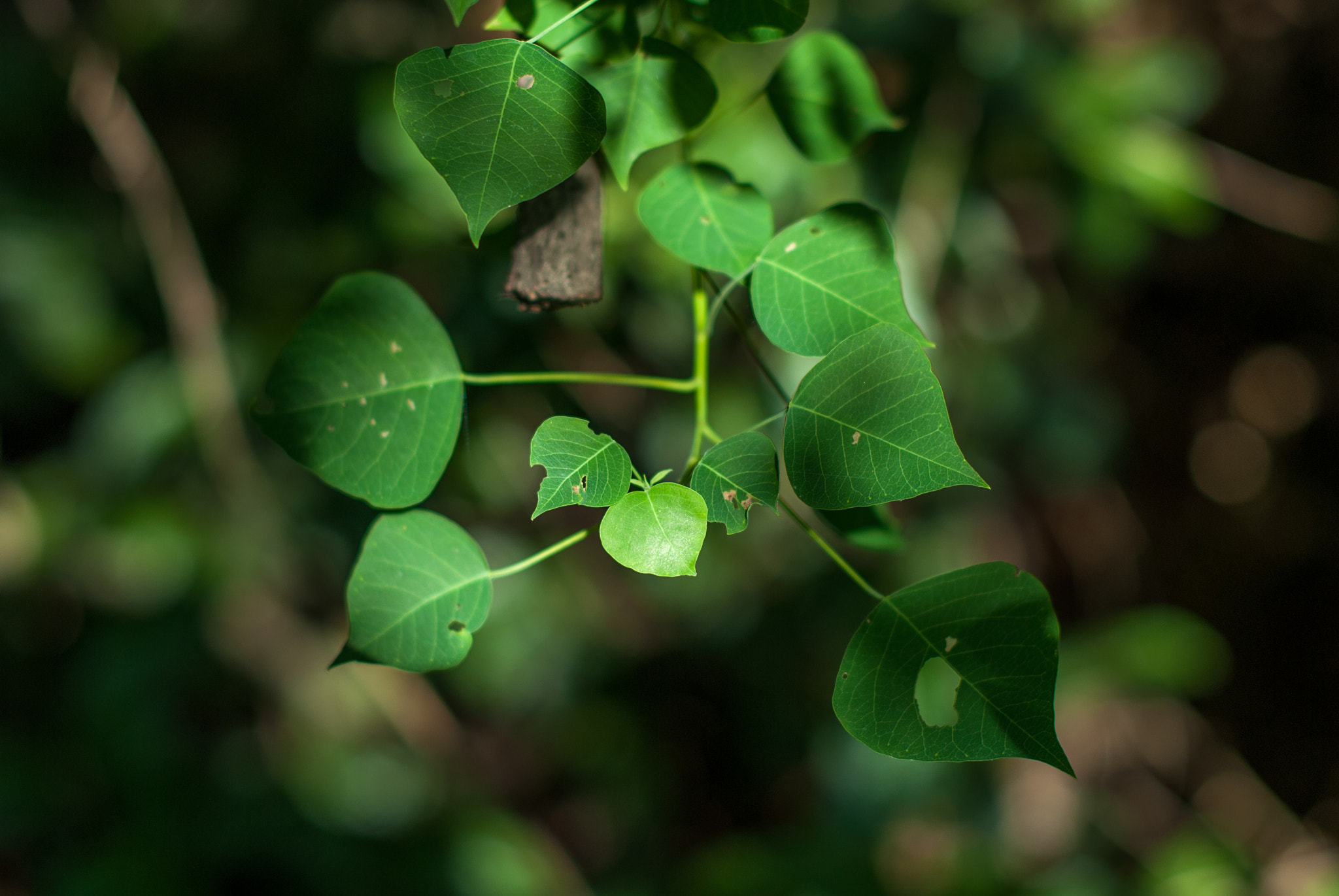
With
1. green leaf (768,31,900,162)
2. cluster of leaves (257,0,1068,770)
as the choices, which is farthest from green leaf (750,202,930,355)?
green leaf (768,31,900,162)

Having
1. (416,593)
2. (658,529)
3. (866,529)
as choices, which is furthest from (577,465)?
(866,529)

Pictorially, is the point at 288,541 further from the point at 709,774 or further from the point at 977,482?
the point at 977,482

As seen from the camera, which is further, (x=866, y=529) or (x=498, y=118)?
(x=866, y=529)

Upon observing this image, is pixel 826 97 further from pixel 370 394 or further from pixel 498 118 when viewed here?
pixel 370 394

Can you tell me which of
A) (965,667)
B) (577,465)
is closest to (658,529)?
(577,465)

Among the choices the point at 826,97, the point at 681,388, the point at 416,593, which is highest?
the point at 826,97

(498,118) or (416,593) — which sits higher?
(498,118)

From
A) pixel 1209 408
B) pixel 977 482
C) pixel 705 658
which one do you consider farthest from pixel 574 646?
pixel 1209 408

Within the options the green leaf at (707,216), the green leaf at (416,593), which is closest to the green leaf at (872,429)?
the green leaf at (707,216)
